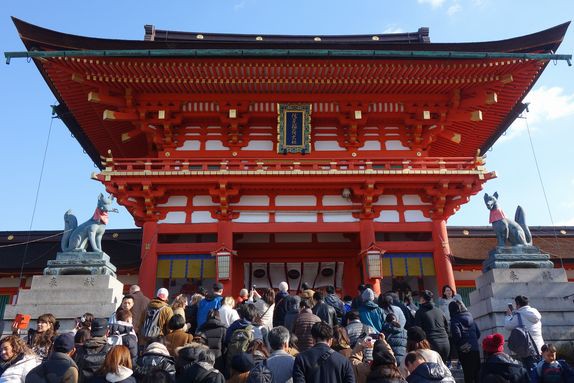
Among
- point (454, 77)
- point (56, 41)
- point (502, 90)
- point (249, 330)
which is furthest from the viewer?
point (502, 90)

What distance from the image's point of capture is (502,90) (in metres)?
16.8

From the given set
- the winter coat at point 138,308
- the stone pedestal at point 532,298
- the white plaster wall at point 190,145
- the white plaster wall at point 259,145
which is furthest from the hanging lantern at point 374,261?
the winter coat at point 138,308

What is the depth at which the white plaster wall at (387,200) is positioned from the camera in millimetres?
16250

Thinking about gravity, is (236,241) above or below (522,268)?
above

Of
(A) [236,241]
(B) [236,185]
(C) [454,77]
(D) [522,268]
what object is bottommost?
(D) [522,268]

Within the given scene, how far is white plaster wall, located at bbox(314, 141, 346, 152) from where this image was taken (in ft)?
55.8

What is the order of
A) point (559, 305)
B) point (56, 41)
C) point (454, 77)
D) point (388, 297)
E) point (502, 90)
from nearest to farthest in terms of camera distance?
point (388, 297)
point (559, 305)
point (56, 41)
point (454, 77)
point (502, 90)

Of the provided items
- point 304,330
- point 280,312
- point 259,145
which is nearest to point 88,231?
point 280,312

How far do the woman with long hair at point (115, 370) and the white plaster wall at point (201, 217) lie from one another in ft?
36.2

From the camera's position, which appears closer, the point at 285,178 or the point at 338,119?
the point at 285,178

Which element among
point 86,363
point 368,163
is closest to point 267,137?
point 368,163

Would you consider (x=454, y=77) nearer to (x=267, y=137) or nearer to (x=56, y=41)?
(x=267, y=137)

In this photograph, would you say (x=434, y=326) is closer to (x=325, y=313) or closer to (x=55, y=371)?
(x=325, y=313)

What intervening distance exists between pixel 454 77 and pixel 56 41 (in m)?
12.5
